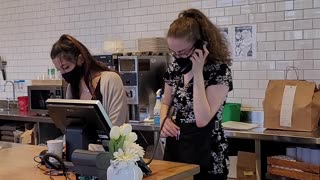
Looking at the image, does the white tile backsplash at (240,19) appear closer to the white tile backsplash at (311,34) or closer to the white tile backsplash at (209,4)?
the white tile backsplash at (209,4)

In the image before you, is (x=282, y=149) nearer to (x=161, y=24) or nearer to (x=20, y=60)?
(x=161, y=24)

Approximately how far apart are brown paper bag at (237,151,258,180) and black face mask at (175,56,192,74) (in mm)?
1409

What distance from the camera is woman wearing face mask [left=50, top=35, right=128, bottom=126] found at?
2.43 meters

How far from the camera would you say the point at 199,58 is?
2.18m

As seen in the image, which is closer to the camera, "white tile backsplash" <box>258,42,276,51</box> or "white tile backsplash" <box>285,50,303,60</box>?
"white tile backsplash" <box>285,50,303,60</box>

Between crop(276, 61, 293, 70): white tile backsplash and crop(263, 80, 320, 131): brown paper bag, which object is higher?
crop(276, 61, 293, 70): white tile backsplash

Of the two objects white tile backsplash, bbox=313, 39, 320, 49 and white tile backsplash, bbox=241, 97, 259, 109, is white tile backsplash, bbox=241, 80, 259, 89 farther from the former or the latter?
white tile backsplash, bbox=313, 39, 320, 49

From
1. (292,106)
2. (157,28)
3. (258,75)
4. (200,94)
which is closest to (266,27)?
(258,75)

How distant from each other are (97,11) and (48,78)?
992 millimetres

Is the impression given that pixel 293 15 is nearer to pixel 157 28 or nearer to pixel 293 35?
pixel 293 35

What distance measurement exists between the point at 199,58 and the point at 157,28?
2425 millimetres

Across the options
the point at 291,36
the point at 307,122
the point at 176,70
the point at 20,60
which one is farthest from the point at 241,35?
the point at 20,60

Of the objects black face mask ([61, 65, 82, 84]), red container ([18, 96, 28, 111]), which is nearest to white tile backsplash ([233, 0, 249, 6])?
black face mask ([61, 65, 82, 84])

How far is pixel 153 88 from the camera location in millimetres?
4160
